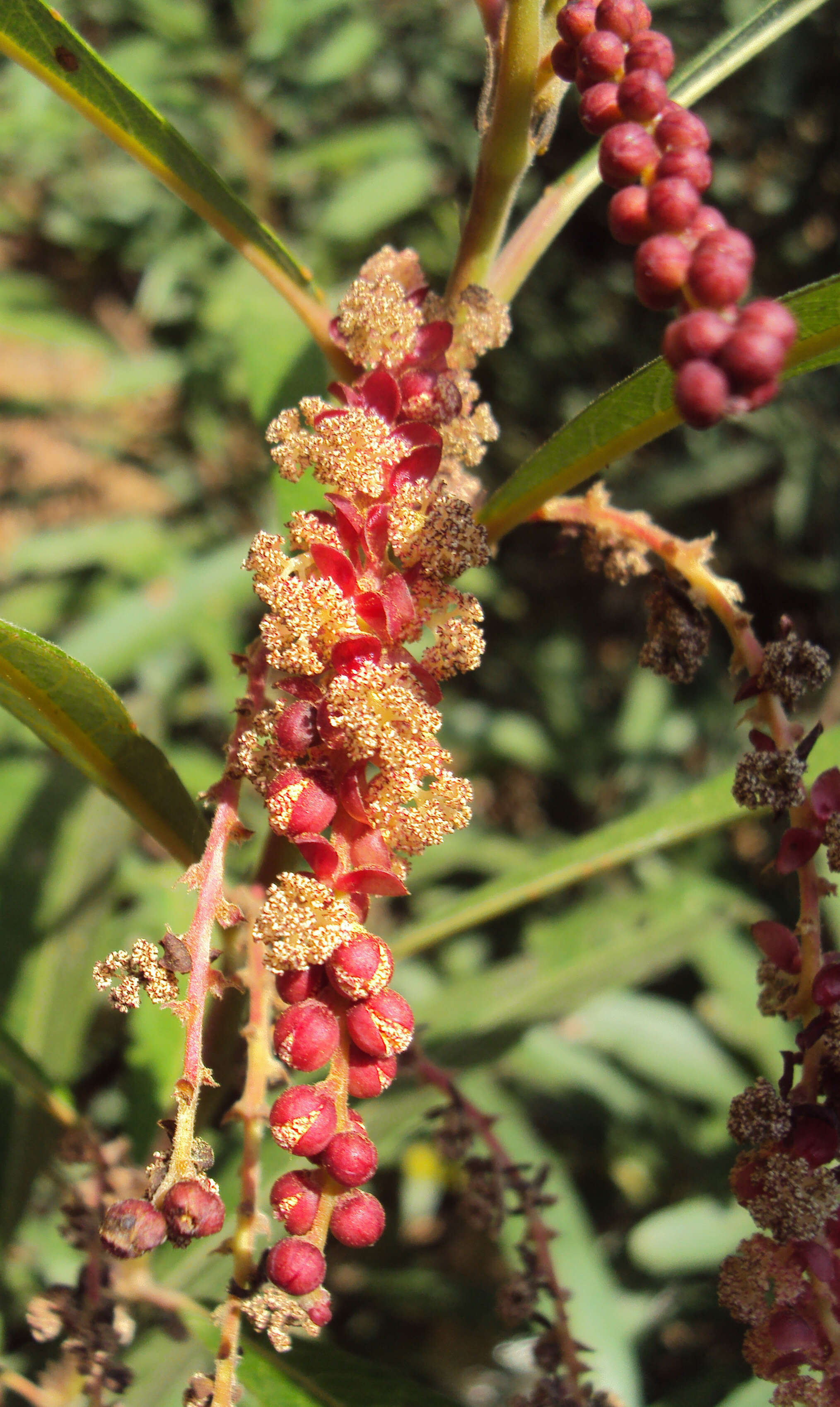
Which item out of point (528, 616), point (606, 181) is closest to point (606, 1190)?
point (528, 616)

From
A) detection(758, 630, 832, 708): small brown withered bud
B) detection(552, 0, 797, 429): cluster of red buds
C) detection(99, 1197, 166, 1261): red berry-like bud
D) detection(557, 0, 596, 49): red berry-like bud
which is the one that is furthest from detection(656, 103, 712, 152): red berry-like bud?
detection(99, 1197, 166, 1261): red berry-like bud

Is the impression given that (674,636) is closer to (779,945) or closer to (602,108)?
(779,945)

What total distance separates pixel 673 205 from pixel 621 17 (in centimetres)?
20

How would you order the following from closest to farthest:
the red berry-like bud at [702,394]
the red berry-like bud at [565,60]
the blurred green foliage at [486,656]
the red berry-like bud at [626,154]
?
the red berry-like bud at [702,394], the red berry-like bud at [626,154], the red berry-like bud at [565,60], the blurred green foliage at [486,656]

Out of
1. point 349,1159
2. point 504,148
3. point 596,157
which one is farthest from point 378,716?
point 596,157

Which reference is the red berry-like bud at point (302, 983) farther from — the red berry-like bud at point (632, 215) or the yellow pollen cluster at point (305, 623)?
the red berry-like bud at point (632, 215)

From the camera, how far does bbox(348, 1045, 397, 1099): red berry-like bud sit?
2.09ft

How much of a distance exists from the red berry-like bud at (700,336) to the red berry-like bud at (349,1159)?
1.46 ft

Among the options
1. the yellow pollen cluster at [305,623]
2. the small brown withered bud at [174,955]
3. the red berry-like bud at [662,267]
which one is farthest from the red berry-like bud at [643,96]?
the small brown withered bud at [174,955]

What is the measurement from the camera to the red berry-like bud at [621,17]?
683 millimetres

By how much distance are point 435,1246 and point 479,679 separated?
134cm

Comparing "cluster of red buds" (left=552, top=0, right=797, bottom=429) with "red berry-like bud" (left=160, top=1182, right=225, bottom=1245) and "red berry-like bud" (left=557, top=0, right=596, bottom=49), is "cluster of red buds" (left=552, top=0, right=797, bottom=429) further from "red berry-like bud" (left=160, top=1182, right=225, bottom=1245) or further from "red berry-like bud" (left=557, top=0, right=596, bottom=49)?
"red berry-like bud" (left=160, top=1182, right=225, bottom=1245)

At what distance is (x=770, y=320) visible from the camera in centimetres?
53

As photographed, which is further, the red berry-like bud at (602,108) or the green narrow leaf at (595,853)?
the green narrow leaf at (595,853)
